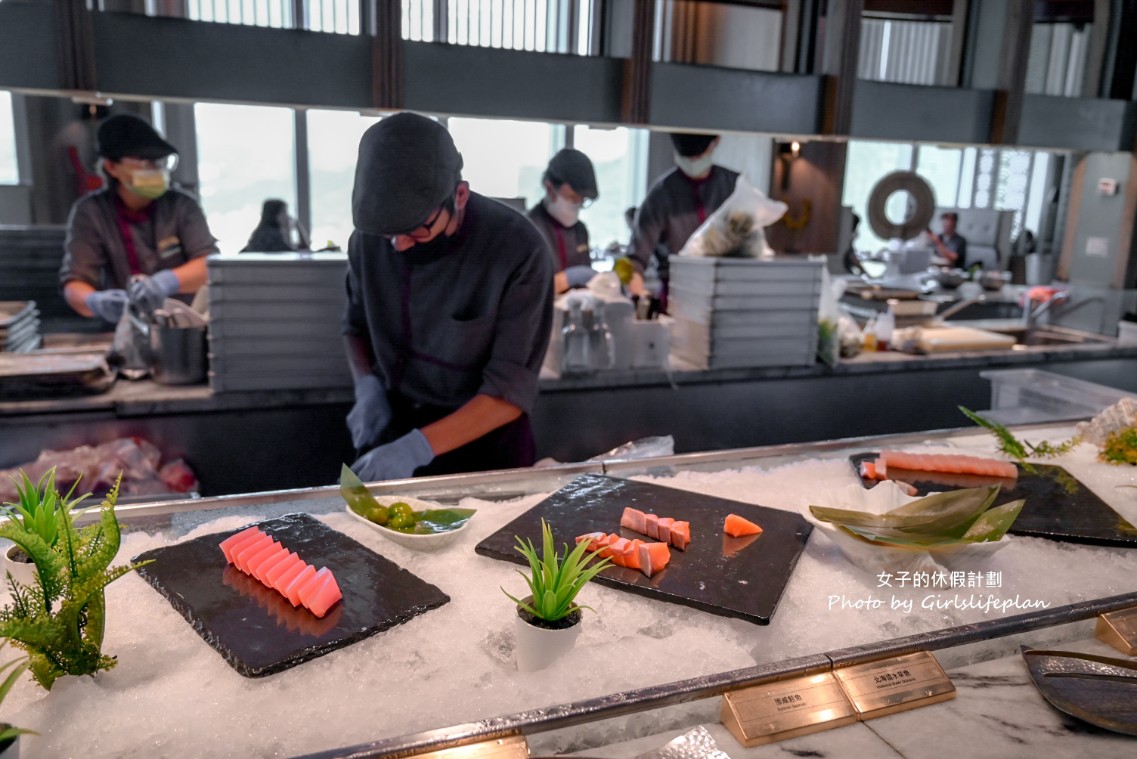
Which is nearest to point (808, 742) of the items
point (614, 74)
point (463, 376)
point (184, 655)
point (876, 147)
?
point (184, 655)

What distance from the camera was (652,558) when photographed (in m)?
1.40

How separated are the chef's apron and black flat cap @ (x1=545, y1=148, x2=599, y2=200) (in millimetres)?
2695

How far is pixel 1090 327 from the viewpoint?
6551 mm

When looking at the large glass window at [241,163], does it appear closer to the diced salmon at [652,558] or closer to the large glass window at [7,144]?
the large glass window at [7,144]

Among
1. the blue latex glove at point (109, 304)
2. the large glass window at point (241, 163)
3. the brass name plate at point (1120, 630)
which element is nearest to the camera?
the brass name plate at point (1120, 630)

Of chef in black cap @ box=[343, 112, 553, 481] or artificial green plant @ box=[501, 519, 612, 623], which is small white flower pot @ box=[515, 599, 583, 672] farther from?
chef in black cap @ box=[343, 112, 553, 481]

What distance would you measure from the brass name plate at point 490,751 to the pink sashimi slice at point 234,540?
2.03 ft

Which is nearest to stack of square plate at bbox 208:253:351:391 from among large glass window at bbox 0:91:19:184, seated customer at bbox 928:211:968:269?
large glass window at bbox 0:91:19:184

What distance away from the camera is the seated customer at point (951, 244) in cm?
958

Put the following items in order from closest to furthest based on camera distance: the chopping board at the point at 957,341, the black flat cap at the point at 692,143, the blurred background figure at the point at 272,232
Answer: the chopping board at the point at 957,341 < the black flat cap at the point at 692,143 < the blurred background figure at the point at 272,232

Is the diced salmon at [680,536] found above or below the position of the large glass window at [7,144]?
below

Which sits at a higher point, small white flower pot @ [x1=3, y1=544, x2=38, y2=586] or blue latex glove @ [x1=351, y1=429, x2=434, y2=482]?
small white flower pot @ [x1=3, y1=544, x2=38, y2=586]

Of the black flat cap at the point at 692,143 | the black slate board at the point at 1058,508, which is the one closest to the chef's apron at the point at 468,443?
the black slate board at the point at 1058,508

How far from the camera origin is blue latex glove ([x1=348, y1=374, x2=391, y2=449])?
8.62ft
